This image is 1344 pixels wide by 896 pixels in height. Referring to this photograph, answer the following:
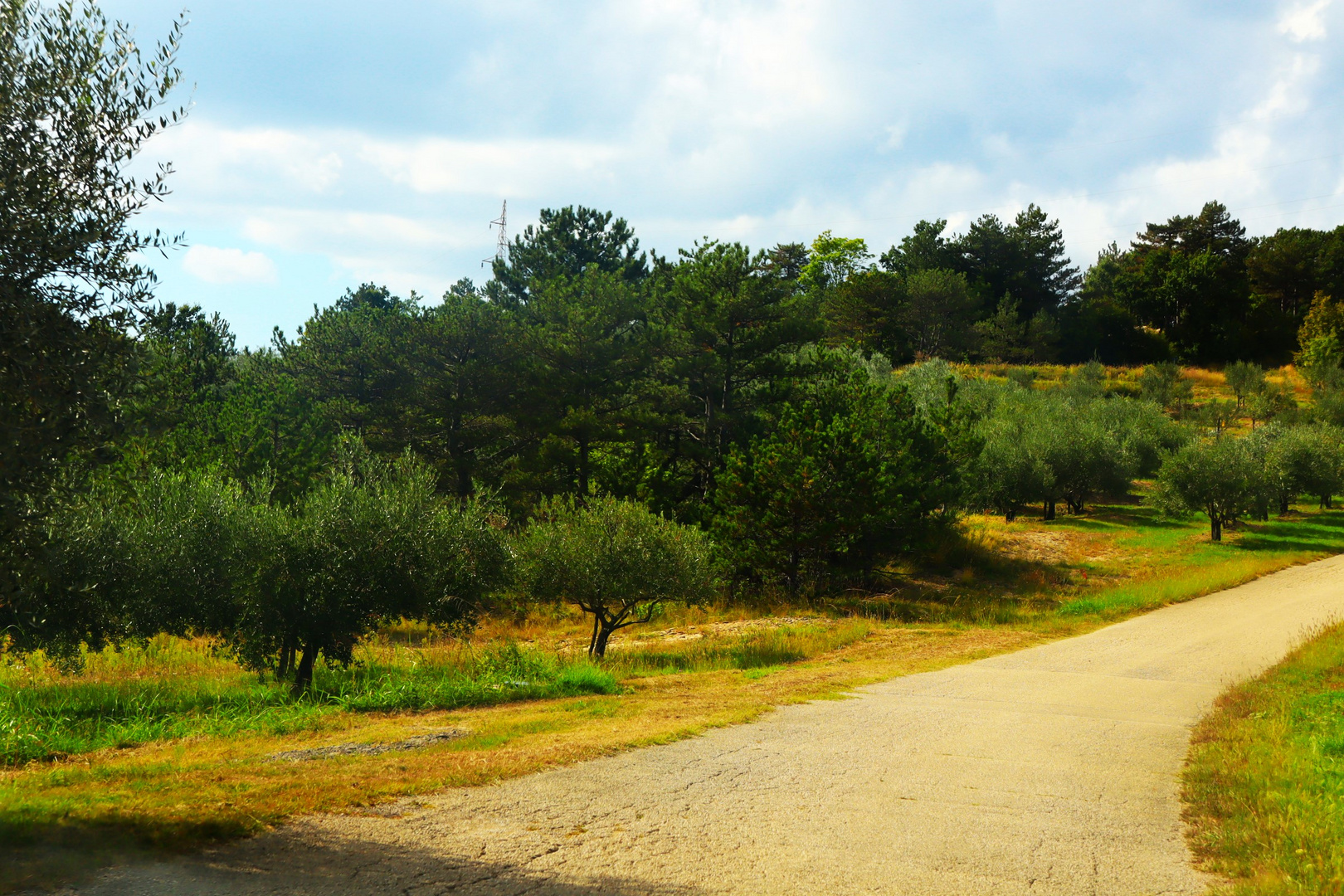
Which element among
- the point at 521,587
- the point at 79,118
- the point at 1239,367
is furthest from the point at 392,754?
the point at 1239,367

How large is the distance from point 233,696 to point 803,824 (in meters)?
10.0

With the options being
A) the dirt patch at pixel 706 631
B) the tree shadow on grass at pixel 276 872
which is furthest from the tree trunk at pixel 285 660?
the tree shadow on grass at pixel 276 872

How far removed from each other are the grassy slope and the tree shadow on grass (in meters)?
0.09

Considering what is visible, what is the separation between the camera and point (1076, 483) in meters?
46.6

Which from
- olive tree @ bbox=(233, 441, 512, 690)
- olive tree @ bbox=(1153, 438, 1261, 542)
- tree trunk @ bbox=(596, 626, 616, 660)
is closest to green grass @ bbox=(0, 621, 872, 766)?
tree trunk @ bbox=(596, 626, 616, 660)

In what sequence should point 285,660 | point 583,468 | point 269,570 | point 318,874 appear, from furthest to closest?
point 583,468
point 285,660
point 269,570
point 318,874

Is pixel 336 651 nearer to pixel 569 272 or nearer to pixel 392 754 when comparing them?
pixel 392 754

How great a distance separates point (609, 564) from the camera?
21.4 m

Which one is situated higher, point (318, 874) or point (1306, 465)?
point (1306, 465)

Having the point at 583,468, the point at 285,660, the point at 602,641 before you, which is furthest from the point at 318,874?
the point at 583,468

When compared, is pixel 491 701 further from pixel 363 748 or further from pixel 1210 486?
pixel 1210 486

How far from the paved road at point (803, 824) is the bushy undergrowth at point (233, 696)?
15.0ft

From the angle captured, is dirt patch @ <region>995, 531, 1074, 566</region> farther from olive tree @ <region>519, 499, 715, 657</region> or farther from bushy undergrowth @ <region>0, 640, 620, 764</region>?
bushy undergrowth @ <region>0, 640, 620, 764</region>

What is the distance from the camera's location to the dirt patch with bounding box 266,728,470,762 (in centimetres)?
901
